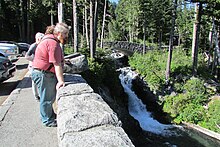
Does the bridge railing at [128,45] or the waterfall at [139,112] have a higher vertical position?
the bridge railing at [128,45]

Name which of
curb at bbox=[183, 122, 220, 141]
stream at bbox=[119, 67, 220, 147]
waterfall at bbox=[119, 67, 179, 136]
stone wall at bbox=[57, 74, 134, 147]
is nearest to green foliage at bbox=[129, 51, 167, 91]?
waterfall at bbox=[119, 67, 179, 136]

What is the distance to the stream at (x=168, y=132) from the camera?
14.8m

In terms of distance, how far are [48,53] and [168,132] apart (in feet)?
44.9

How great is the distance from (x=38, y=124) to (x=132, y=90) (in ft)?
61.0

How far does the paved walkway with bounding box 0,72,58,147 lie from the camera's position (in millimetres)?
4509

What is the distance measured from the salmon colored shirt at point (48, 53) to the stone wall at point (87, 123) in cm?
62

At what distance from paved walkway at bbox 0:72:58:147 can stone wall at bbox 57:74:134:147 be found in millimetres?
804

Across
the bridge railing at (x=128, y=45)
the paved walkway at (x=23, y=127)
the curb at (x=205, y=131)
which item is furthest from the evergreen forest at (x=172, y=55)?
the paved walkway at (x=23, y=127)

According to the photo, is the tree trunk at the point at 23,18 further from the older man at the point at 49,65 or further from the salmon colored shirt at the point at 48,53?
the salmon colored shirt at the point at 48,53

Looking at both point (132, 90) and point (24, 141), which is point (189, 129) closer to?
point (132, 90)

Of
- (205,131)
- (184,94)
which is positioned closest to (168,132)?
(205,131)

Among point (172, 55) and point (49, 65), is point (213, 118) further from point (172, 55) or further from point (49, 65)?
point (49, 65)

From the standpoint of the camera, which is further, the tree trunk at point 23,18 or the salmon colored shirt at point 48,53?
the tree trunk at point 23,18

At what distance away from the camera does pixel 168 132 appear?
1641 centimetres
